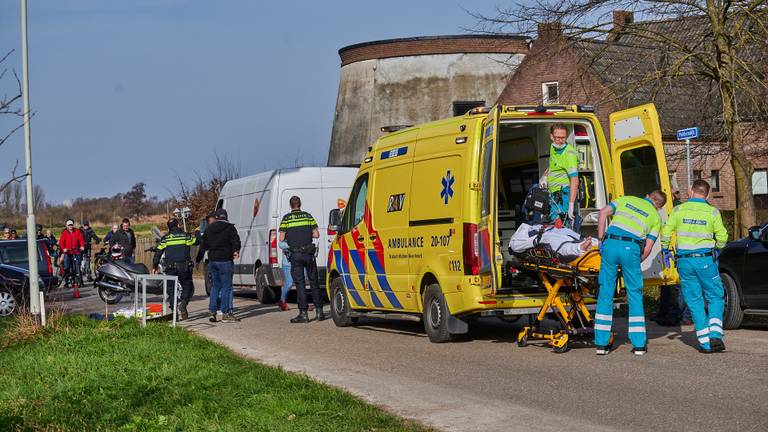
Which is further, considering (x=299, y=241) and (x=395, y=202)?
(x=299, y=241)

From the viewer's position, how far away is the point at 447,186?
13047 mm

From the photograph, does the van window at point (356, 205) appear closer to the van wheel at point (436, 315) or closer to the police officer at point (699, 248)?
the van wheel at point (436, 315)

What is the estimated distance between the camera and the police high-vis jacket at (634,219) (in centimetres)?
1152

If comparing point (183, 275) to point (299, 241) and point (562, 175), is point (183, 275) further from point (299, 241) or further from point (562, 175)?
point (562, 175)

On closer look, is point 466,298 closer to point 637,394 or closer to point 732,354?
point 732,354

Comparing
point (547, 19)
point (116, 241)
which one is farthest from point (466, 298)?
point (116, 241)

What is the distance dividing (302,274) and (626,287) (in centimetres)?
703

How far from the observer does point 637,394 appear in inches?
356

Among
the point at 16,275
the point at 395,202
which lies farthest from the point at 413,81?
the point at 395,202

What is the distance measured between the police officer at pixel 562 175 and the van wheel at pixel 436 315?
167 cm

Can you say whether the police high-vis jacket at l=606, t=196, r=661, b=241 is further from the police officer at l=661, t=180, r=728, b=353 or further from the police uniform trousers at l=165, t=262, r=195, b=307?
the police uniform trousers at l=165, t=262, r=195, b=307

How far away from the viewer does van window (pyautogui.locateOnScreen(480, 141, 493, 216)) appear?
1239 centimetres

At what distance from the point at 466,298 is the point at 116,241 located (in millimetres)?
17793

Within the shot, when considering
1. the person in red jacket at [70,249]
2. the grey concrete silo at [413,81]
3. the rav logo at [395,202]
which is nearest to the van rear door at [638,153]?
the rav logo at [395,202]
